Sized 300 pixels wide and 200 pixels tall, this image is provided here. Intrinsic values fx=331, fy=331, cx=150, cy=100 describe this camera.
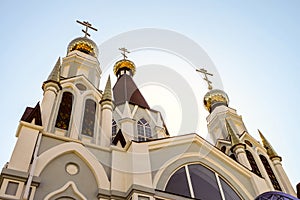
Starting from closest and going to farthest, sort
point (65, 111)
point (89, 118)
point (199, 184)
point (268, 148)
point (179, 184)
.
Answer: point (179, 184) < point (199, 184) < point (65, 111) < point (89, 118) < point (268, 148)

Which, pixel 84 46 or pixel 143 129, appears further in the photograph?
pixel 84 46

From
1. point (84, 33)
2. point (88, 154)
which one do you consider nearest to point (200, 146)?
point (88, 154)

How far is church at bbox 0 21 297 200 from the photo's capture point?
1080 cm

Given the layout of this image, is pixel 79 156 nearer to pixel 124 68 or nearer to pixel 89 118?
pixel 89 118

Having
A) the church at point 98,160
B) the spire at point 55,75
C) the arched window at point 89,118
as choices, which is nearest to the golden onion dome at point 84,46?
the church at point 98,160

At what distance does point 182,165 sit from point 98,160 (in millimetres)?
3406

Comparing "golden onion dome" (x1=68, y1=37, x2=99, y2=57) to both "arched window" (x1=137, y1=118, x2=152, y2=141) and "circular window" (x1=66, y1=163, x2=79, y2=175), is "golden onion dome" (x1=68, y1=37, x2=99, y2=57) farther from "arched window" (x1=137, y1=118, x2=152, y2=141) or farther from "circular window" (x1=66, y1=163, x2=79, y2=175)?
"circular window" (x1=66, y1=163, x2=79, y2=175)

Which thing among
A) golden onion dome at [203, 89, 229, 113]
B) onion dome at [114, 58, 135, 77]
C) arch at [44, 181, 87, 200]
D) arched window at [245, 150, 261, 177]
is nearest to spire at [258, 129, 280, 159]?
arched window at [245, 150, 261, 177]

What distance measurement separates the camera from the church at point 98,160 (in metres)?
10.8

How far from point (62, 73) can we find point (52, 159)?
26.0 feet

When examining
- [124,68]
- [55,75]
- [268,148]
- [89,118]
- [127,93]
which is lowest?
[89,118]

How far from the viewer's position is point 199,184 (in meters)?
13.0

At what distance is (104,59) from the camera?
20.0m

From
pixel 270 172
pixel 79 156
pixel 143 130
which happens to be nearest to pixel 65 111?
pixel 79 156
